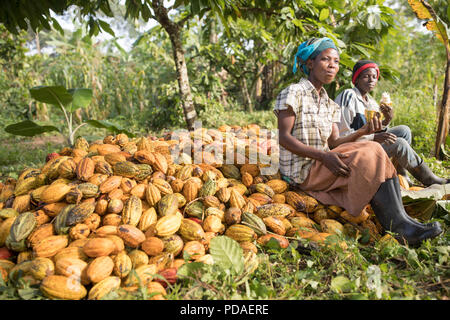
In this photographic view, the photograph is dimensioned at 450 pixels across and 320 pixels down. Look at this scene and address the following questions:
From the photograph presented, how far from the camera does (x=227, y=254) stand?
1.50 m

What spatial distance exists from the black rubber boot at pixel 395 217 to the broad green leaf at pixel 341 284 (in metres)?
0.59

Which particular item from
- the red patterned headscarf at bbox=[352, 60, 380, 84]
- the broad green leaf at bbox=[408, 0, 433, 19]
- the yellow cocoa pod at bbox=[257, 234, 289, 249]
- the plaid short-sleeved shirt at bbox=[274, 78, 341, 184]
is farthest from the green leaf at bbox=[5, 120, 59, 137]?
the broad green leaf at bbox=[408, 0, 433, 19]

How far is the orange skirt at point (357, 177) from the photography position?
6.16 ft

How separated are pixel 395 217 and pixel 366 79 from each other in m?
1.70

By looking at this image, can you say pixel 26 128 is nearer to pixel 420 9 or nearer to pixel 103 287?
pixel 103 287

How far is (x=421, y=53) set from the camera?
871cm

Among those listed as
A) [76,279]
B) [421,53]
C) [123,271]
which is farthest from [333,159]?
[421,53]

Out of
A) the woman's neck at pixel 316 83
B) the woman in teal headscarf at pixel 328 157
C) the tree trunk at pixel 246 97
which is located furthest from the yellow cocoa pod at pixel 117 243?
the tree trunk at pixel 246 97

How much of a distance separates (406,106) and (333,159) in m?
4.37

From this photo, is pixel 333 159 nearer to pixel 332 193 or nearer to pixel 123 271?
pixel 332 193

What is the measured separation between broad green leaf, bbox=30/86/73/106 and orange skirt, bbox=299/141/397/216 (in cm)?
297
